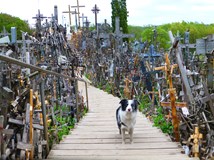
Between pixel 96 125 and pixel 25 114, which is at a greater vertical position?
pixel 25 114

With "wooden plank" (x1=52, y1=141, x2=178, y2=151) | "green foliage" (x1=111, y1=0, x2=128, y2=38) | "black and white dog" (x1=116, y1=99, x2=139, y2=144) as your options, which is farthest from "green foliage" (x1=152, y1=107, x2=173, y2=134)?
"green foliage" (x1=111, y1=0, x2=128, y2=38)

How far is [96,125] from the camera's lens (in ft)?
26.8

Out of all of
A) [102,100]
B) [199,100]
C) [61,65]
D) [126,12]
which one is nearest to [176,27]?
[126,12]

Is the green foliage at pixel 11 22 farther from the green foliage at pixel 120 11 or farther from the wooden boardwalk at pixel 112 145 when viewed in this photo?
the wooden boardwalk at pixel 112 145

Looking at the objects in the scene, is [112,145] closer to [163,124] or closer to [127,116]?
[127,116]

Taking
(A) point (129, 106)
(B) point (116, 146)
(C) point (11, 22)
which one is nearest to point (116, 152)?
(B) point (116, 146)

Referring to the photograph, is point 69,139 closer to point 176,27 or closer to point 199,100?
point 199,100

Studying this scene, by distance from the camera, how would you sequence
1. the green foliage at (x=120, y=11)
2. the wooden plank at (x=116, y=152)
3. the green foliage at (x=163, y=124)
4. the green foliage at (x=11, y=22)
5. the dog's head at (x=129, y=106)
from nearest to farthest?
the wooden plank at (x=116, y=152) → the dog's head at (x=129, y=106) → the green foliage at (x=163, y=124) → the green foliage at (x=120, y=11) → the green foliage at (x=11, y=22)

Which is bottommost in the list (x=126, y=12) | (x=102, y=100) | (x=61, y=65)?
(x=102, y=100)

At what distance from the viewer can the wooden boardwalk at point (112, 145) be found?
5.14 meters

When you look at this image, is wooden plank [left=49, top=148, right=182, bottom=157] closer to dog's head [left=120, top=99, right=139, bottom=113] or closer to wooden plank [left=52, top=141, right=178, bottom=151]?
wooden plank [left=52, top=141, right=178, bottom=151]

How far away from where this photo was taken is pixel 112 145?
6020mm

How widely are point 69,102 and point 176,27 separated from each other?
44.4 m

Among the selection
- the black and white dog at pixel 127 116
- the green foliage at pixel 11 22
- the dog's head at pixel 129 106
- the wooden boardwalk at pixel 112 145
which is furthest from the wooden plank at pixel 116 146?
the green foliage at pixel 11 22
